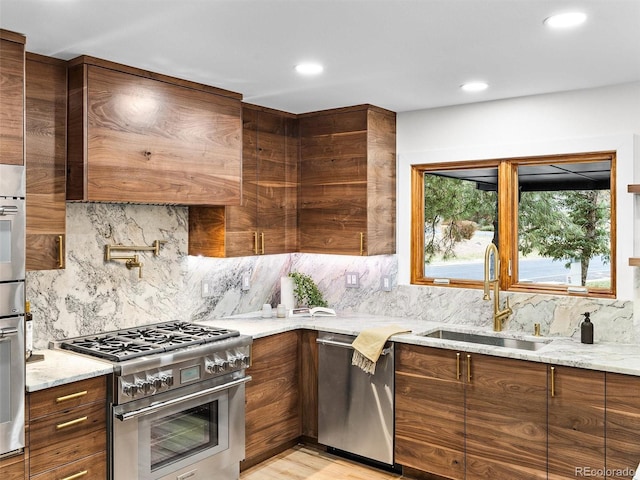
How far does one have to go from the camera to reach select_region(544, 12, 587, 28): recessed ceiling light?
232cm

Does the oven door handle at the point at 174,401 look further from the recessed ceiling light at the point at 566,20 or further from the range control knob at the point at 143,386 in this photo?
the recessed ceiling light at the point at 566,20

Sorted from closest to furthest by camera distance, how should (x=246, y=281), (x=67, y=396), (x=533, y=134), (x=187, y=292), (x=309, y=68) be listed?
(x=67, y=396) < (x=309, y=68) < (x=533, y=134) < (x=187, y=292) < (x=246, y=281)

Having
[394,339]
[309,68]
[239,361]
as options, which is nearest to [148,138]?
[309,68]

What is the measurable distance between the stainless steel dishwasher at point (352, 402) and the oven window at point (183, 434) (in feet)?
2.80

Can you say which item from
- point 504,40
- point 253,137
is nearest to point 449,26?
point 504,40

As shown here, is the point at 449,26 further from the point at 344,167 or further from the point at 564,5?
the point at 344,167

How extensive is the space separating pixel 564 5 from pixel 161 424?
8.99ft

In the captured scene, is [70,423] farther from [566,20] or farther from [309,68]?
[566,20]

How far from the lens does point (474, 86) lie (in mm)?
3479

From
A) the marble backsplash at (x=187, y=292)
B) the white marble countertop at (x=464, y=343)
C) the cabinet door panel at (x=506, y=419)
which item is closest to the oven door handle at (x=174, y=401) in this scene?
the white marble countertop at (x=464, y=343)

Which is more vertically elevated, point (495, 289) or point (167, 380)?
point (495, 289)

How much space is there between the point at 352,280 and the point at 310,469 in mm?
1446

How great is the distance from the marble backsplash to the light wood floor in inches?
43.4

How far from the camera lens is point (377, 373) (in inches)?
145
